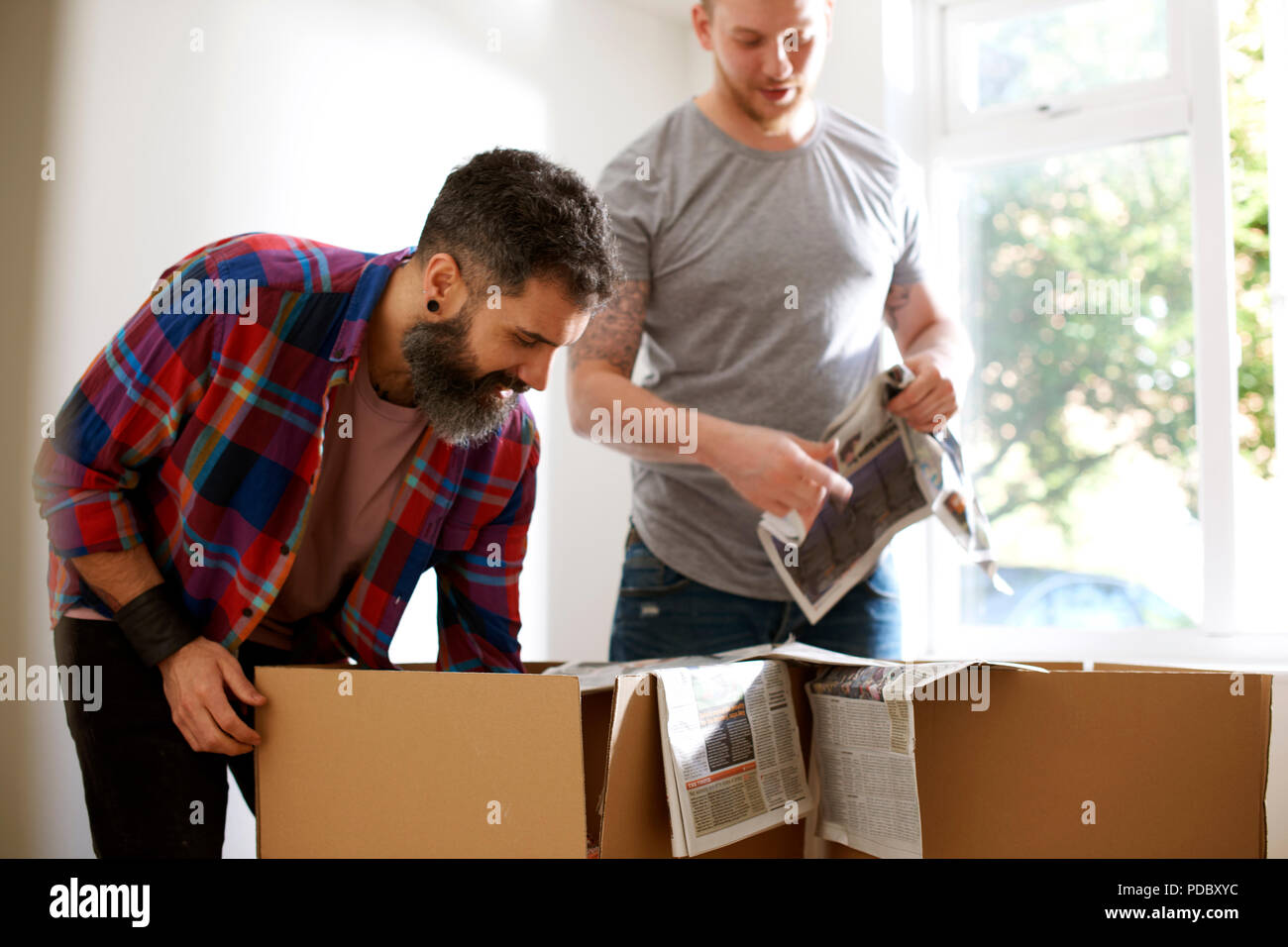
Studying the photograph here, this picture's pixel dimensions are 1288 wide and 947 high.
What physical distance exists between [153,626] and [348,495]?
0.25 meters

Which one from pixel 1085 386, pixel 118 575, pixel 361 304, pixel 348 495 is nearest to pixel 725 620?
pixel 348 495

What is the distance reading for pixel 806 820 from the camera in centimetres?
101

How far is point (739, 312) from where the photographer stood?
1.39 metres

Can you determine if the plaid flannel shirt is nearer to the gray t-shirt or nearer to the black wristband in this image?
the black wristband

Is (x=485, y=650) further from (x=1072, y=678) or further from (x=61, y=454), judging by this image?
(x=1072, y=678)

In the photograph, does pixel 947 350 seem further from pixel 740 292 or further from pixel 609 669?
pixel 609 669

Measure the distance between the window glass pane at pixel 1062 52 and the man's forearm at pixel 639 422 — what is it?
1.48 metres

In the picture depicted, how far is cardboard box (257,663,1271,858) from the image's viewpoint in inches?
32.4

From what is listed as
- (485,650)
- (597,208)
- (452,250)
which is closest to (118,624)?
(485,650)

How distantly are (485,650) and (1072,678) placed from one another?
60 centimetres

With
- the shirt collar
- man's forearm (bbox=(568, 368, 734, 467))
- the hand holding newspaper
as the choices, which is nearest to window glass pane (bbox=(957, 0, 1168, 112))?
the hand holding newspaper

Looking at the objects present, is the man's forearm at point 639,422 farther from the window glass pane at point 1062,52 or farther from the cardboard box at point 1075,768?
the window glass pane at point 1062,52

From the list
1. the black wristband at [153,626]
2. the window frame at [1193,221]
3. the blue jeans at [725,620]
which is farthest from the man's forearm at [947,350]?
the black wristband at [153,626]

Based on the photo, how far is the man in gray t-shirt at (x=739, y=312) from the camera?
135 cm
